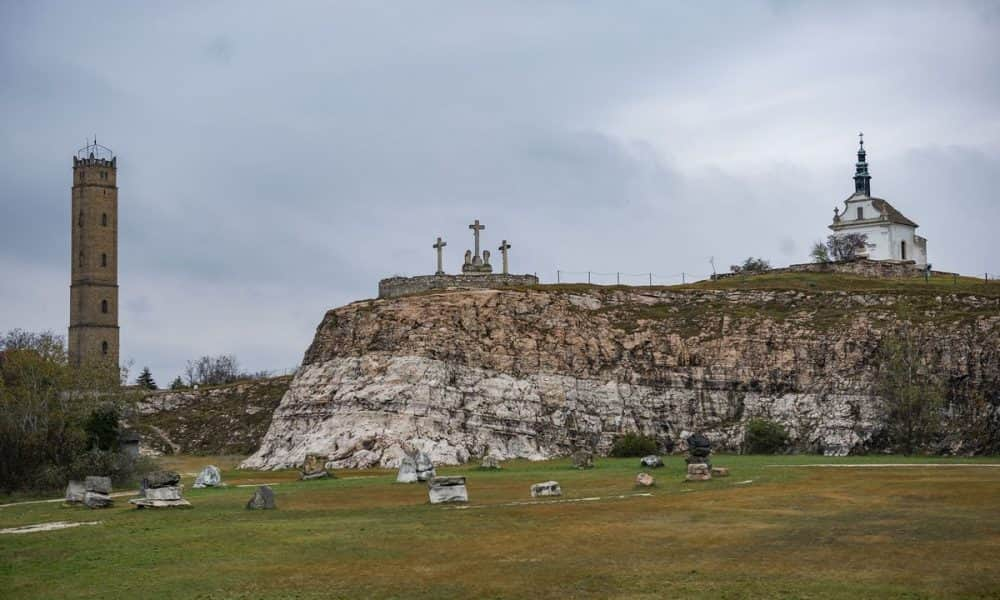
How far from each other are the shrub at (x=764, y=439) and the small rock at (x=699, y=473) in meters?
30.3

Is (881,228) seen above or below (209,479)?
above

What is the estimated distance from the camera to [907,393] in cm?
8050

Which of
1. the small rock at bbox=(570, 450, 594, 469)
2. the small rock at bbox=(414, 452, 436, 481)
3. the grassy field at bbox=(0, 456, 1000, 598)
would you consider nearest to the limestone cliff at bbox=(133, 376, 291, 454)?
the small rock at bbox=(570, 450, 594, 469)

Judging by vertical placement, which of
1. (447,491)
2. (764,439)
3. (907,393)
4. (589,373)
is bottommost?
(447,491)

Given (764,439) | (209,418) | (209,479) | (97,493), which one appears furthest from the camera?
(209,418)

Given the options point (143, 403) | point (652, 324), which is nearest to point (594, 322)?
point (652, 324)

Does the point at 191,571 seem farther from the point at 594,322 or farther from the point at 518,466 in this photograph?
the point at 594,322

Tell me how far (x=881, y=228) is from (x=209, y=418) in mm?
68403

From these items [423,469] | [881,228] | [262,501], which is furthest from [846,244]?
[262,501]

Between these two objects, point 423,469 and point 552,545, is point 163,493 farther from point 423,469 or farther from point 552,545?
point 552,545

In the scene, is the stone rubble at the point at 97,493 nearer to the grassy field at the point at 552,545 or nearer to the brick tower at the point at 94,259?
the grassy field at the point at 552,545

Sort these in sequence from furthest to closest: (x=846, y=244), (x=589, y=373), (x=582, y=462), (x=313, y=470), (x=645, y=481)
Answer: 1. (x=846, y=244)
2. (x=589, y=373)
3. (x=582, y=462)
4. (x=313, y=470)
5. (x=645, y=481)

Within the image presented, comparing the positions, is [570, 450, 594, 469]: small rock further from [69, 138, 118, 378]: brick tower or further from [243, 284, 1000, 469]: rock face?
[69, 138, 118, 378]: brick tower

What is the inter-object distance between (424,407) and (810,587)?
184ft
